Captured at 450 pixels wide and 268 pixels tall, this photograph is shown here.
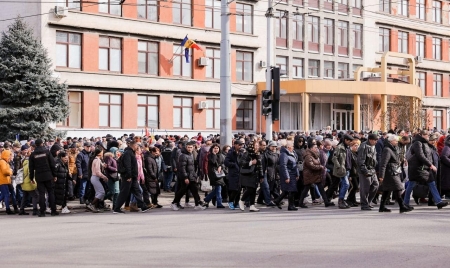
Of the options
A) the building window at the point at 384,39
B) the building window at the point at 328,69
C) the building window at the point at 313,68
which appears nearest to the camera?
the building window at the point at 313,68

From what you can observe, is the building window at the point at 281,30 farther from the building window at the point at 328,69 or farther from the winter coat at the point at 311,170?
the winter coat at the point at 311,170

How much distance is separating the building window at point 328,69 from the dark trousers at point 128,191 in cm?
3868

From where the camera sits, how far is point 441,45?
66688 millimetres

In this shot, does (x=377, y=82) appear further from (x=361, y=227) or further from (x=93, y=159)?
(x=361, y=227)

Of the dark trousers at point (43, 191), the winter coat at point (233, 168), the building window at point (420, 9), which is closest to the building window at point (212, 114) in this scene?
the building window at point (420, 9)

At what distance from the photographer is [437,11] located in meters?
66.6

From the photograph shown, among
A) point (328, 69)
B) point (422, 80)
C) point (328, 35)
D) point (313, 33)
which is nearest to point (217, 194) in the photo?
point (313, 33)

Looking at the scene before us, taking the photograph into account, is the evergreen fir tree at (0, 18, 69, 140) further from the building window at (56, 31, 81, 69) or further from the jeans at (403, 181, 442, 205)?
the jeans at (403, 181, 442, 205)

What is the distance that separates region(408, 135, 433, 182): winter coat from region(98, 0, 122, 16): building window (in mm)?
27283

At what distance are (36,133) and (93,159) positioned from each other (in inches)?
667

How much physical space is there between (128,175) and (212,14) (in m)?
30.0

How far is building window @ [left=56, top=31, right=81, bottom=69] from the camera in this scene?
134ft

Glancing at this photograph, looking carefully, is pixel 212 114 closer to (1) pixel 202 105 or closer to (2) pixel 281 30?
(1) pixel 202 105

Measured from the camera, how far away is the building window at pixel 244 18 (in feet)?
162
